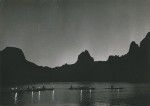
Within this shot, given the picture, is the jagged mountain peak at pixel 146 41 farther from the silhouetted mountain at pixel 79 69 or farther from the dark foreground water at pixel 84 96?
the dark foreground water at pixel 84 96

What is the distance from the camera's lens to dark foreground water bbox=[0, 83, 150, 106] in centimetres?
436

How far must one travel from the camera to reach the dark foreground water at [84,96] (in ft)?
14.3

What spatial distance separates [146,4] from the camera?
14.9ft

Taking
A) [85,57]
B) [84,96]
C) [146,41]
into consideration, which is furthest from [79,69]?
[146,41]

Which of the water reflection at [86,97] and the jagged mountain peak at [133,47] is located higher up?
the jagged mountain peak at [133,47]

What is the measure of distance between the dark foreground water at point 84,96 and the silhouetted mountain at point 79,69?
0.11 meters

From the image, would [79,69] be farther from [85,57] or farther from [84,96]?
[84,96]

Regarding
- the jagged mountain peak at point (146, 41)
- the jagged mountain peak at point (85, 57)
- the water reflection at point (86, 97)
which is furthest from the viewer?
the jagged mountain peak at point (85, 57)

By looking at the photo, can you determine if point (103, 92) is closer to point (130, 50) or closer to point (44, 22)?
point (130, 50)

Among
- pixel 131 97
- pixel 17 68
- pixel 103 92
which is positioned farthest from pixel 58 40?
pixel 131 97

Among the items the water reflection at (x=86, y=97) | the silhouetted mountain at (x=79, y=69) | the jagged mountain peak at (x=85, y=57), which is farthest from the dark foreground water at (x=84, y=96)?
the jagged mountain peak at (x=85, y=57)

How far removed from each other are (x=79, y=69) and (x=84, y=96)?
0.42m

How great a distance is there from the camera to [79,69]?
464 centimetres

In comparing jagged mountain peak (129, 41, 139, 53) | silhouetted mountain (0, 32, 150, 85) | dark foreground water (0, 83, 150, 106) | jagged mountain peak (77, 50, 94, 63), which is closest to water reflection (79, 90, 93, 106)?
dark foreground water (0, 83, 150, 106)
